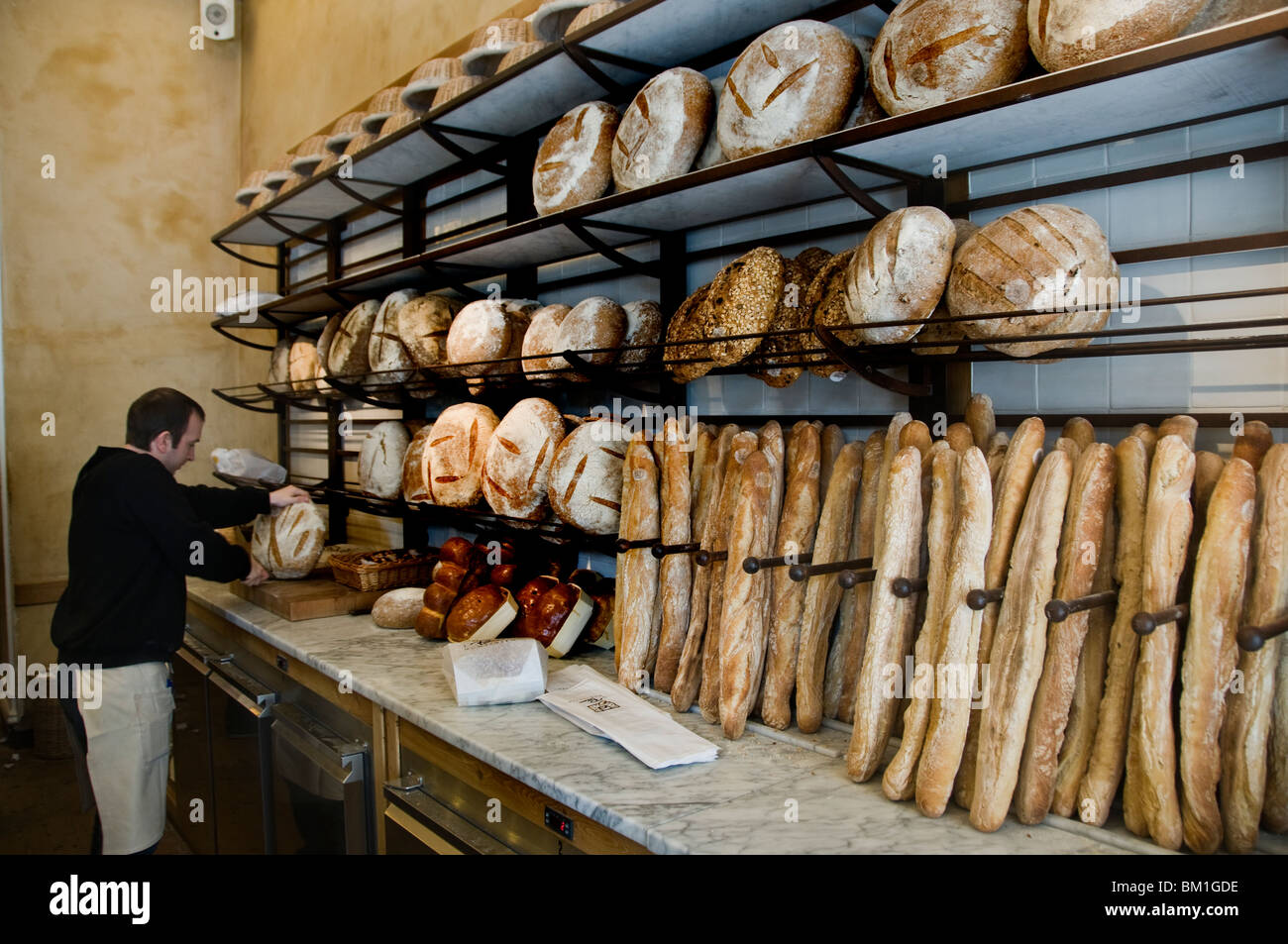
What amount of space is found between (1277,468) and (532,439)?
183 centimetres

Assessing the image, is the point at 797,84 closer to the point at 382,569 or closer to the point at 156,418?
the point at 382,569

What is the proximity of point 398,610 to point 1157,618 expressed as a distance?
2.40 meters

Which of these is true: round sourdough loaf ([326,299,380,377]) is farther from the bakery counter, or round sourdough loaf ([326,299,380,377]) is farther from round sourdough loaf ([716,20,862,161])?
round sourdough loaf ([716,20,862,161])

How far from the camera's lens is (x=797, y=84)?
1722 millimetres

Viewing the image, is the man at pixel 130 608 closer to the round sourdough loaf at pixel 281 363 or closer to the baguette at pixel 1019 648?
the round sourdough loaf at pixel 281 363

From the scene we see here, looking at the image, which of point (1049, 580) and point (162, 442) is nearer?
point (1049, 580)

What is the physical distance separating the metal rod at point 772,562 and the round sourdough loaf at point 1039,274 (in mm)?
590

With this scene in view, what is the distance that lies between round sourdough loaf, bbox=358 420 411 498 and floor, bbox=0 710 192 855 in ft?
6.28

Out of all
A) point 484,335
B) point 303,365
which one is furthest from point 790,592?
point 303,365

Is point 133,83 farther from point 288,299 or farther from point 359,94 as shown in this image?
point 288,299

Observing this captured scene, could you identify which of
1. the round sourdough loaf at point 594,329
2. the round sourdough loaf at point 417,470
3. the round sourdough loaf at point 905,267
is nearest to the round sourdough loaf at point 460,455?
the round sourdough loaf at point 417,470

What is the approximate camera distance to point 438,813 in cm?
200

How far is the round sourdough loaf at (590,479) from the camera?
2.34 metres
